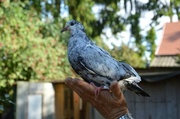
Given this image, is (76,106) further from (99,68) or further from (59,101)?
(99,68)

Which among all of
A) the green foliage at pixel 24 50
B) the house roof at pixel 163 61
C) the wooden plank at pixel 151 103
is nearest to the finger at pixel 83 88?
the wooden plank at pixel 151 103

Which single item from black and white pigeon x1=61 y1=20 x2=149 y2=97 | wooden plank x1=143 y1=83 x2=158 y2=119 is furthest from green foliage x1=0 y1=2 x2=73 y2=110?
black and white pigeon x1=61 y1=20 x2=149 y2=97

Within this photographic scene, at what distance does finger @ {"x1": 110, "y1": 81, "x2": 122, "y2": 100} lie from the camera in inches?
93.6

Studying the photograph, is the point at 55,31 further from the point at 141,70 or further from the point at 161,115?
the point at 161,115

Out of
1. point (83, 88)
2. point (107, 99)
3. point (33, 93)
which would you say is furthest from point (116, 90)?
point (33, 93)

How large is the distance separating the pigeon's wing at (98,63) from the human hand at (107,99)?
5.4 inches

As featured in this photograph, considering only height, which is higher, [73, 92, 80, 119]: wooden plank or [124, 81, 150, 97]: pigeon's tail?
[124, 81, 150, 97]: pigeon's tail

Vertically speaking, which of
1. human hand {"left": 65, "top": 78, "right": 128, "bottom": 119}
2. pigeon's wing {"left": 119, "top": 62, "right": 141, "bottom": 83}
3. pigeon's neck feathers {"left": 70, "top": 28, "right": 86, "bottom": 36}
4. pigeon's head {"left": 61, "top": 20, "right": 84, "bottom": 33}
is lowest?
human hand {"left": 65, "top": 78, "right": 128, "bottom": 119}

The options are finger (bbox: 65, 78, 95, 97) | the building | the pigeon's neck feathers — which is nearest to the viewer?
finger (bbox: 65, 78, 95, 97)

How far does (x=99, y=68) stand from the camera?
2.65m

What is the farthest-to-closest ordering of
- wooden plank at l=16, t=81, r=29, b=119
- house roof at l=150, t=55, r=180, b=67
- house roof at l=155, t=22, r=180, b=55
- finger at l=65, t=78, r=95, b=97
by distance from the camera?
1. house roof at l=150, t=55, r=180, b=67
2. house roof at l=155, t=22, r=180, b=55
3. wooden plank at l=16, t=81, r=29, b=119
4. finger at l=65, t=78, r=95, b=97

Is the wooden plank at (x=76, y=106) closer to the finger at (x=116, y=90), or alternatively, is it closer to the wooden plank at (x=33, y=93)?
the wooden plank at (x=33, y=93)

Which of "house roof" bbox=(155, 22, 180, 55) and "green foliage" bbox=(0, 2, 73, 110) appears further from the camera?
"house roof" bbox=(155, 22, 180, 55)

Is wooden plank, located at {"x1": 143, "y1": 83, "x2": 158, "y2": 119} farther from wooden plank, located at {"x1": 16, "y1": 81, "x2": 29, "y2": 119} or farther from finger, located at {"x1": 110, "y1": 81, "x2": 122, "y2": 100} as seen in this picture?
finger, located at {"x1": 110, "y1": 81, "x2": 122, "y2": 100}
